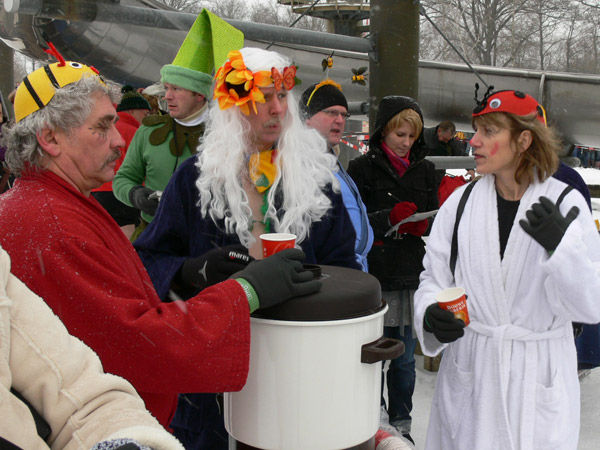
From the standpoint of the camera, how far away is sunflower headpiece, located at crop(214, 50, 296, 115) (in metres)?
2.26

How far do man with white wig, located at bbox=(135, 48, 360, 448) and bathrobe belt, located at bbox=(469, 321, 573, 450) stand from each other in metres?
0.63

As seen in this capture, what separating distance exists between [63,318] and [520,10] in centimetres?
1486

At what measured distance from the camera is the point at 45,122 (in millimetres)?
1604

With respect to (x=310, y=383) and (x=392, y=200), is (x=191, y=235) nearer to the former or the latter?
(x=310, y=383)

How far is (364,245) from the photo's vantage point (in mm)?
3020

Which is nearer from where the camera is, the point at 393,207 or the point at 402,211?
the point at 402,211

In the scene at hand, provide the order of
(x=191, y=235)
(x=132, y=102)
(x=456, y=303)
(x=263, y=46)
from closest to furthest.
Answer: (x=456, y=303) < (x=191, y=235) < (x=132, y=102) < (x=263, y=46)

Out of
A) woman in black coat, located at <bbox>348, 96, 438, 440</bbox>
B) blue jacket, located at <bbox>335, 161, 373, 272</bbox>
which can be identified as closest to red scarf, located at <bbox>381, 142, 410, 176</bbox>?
woman in black coat, located at <bbox>348, 96, 438, 440</bbox>

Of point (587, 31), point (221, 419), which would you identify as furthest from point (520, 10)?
point (221, 419)

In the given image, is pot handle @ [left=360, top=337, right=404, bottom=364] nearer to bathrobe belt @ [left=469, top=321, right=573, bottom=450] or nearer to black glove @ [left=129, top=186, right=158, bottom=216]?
bathrobe belt @ [left=469, top=321, right=573, bottom=450]

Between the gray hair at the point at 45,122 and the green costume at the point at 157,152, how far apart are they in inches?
88.6

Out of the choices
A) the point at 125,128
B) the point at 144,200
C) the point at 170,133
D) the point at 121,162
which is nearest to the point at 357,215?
the point at 144,200

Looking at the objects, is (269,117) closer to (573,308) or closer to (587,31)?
(573,308)

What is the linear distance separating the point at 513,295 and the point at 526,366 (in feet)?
0.86
